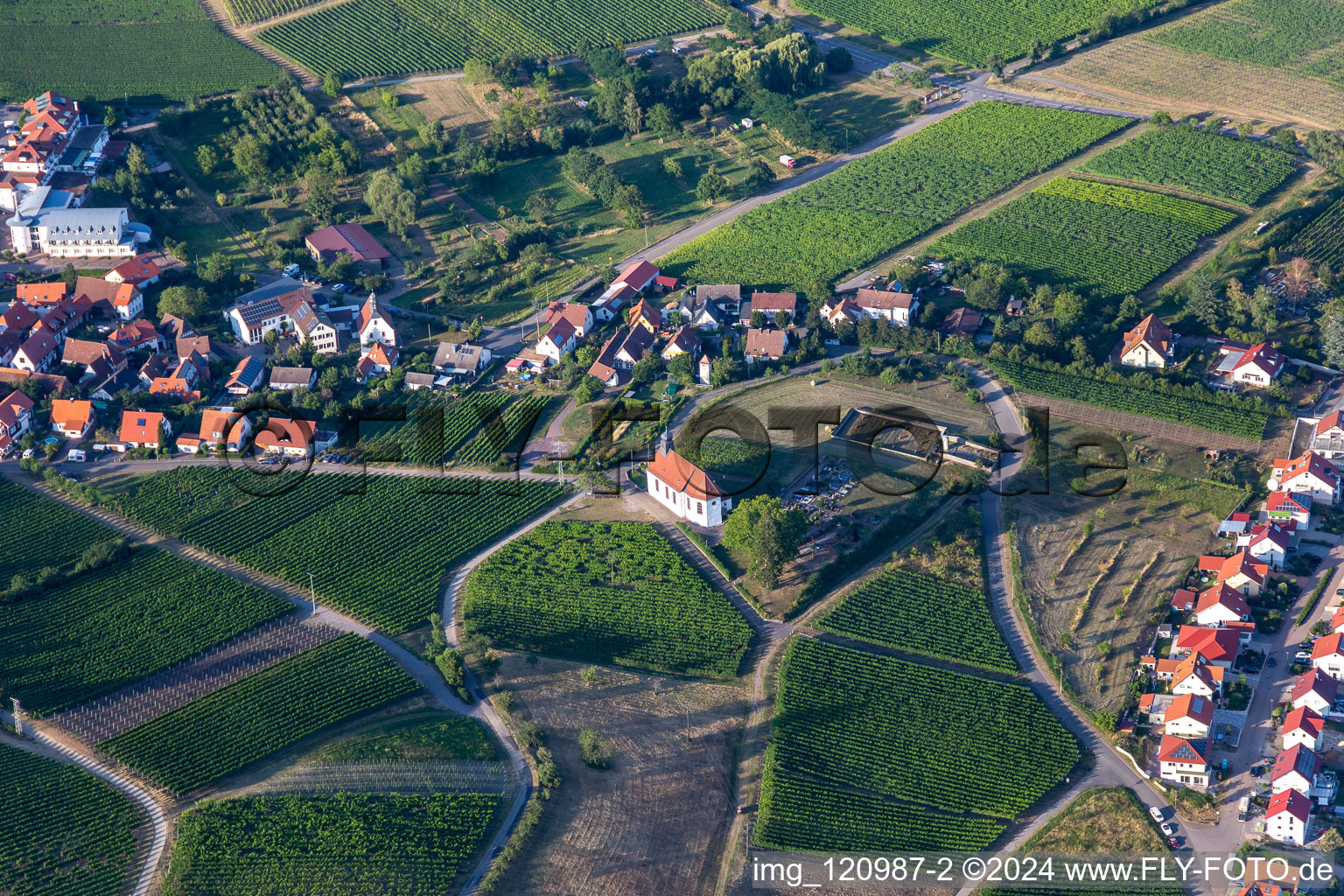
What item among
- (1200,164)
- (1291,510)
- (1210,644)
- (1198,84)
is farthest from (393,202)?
(1198,84)

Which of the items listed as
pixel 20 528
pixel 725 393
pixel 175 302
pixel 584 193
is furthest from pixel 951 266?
pixel 20 528

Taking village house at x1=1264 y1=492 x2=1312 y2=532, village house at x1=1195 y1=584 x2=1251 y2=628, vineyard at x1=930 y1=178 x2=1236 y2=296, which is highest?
vineyard at x1=930 y1=178 x2=1236 y2=296

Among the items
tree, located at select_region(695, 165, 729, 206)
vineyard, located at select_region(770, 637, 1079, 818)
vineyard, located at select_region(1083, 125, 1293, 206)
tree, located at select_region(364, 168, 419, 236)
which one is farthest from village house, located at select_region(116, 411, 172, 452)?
vineyard, located at select_region(1083, 125, 1293, 206)

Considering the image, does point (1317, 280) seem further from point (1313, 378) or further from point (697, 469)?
point (697, 469)

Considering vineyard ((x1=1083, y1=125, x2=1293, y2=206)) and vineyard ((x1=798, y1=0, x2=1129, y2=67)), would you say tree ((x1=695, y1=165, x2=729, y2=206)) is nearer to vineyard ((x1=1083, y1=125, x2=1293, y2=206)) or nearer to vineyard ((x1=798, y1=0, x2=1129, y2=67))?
vineyard ((x1=1083, y1=125, x2=1293, y2=206))

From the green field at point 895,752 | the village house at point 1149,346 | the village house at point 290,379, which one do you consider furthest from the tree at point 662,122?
the green field at point 895,752

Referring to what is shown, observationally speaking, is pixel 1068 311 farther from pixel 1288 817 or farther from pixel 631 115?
pixel 1288 817

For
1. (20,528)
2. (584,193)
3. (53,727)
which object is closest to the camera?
(53,727)
